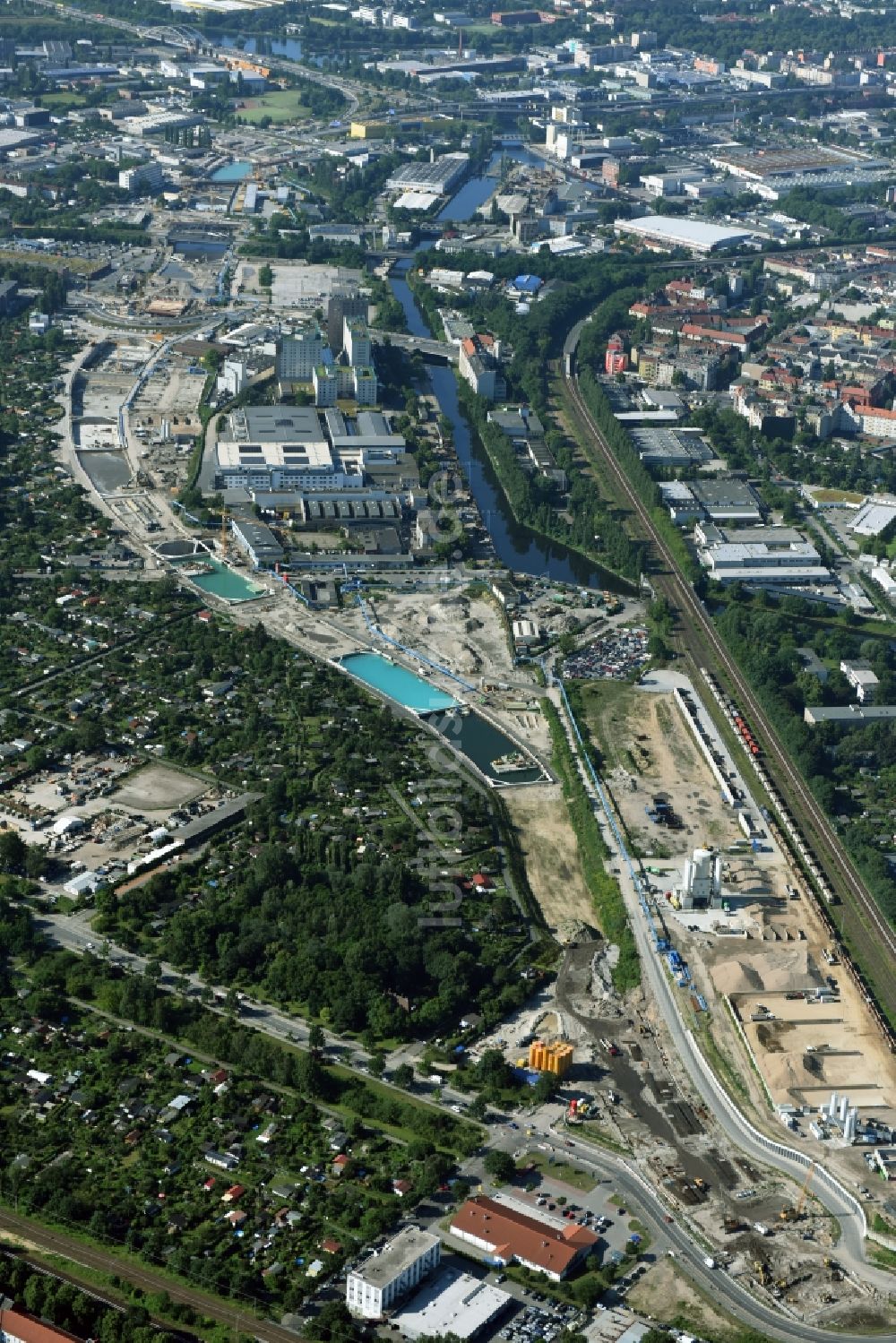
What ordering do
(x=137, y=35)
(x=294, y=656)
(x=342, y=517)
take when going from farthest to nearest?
(x=137, y=35), (x=342, y=517), (x=294, y=656)

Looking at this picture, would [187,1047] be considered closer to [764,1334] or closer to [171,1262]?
[171,1262]

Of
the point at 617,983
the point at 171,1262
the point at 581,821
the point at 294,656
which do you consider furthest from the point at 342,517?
the point at 171,1262

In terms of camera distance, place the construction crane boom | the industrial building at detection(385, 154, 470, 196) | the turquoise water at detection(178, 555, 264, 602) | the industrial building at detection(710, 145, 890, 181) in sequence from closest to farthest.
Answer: the construction crane boom, the turquoise water at detection(178, 555, 264, 602), the industrial building at detection(385, 154, 470, 196), the industrial building at detection(710, 145, 890, 181)

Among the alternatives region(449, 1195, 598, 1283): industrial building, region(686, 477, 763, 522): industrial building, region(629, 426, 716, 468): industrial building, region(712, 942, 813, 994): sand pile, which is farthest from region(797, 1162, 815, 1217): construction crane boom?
region(629, 426, 716, 468): industrial building

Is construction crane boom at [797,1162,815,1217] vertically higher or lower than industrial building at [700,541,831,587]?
higher

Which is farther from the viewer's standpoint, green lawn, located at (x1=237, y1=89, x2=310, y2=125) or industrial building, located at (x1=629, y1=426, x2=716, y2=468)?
green lawn, located at (x1=237, y1=89, x2=310, y2=125)

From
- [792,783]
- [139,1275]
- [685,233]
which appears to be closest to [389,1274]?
[139,1275]

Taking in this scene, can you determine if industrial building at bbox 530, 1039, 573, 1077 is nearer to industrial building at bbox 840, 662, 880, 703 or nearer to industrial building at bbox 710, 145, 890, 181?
industrial building at bbox 840, 662, 880, 703
